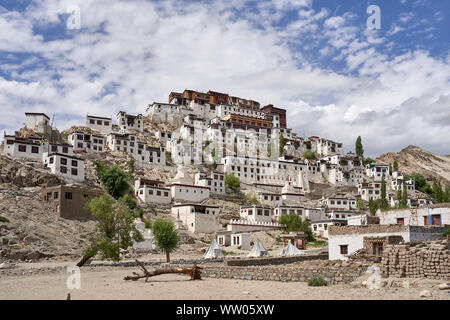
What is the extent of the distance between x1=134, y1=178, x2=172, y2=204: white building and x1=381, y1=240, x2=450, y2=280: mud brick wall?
54399 mm

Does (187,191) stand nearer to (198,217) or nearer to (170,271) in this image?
(198,217)

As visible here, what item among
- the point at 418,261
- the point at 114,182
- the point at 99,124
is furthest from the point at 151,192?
the point at 418,261

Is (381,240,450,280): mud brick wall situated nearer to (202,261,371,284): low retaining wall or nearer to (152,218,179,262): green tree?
(202,261,371,284): low retaining wall

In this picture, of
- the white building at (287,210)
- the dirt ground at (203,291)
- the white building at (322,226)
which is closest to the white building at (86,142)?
the white building at (287,210)

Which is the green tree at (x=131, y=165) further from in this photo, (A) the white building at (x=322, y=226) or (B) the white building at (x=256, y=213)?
(A) the white building at (x=322, y=226)

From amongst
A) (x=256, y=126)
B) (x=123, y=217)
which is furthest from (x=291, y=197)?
(x=123, y=217)

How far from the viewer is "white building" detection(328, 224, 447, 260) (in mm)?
27797

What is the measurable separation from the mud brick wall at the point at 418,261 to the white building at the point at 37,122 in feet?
261

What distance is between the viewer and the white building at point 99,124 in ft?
329

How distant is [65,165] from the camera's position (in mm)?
68062

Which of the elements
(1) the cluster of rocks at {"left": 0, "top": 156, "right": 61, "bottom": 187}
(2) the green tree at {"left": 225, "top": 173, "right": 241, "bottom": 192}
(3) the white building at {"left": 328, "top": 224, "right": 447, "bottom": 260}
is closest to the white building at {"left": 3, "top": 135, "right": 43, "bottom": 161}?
(1) the cluster of rocks at {"left": 0, "top": 156, "right": 61, "bottom": 187}

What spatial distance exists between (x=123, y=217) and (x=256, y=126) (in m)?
90.8
